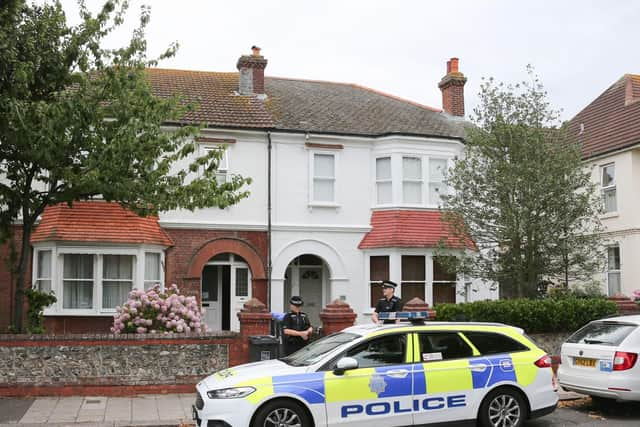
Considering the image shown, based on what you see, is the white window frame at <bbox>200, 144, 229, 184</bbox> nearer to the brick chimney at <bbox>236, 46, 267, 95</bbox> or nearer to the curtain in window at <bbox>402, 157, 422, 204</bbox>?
the brick chimney at <bbox>236, 46, 267, 95</bbox>

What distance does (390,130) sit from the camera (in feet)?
71.0

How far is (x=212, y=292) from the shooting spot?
2092 cm

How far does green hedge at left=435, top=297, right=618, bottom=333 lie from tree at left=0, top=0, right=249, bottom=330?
544 centimetres

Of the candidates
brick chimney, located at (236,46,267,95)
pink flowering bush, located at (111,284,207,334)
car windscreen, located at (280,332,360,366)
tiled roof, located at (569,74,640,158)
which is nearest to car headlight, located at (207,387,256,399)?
car windscreen, located at (280,332,360,366)

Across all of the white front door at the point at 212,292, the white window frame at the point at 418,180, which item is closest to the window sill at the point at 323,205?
the white window frame at the point at 418,180

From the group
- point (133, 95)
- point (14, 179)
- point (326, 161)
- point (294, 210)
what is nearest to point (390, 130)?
point (326, 161)

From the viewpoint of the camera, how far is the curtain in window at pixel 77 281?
18.3 metres

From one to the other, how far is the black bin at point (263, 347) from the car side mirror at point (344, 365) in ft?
11.7

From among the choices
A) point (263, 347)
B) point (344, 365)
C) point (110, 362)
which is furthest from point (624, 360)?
point (110, 362)

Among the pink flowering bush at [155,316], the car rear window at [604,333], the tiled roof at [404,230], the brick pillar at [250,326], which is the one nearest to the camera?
the car rear window at [604,333]

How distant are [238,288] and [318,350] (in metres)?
11.4

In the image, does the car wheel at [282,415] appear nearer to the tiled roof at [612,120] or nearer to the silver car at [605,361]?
the silver car at [605,361]

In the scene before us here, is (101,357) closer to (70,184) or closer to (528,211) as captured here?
(70,184)

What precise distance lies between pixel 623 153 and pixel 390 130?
24.3 ft
